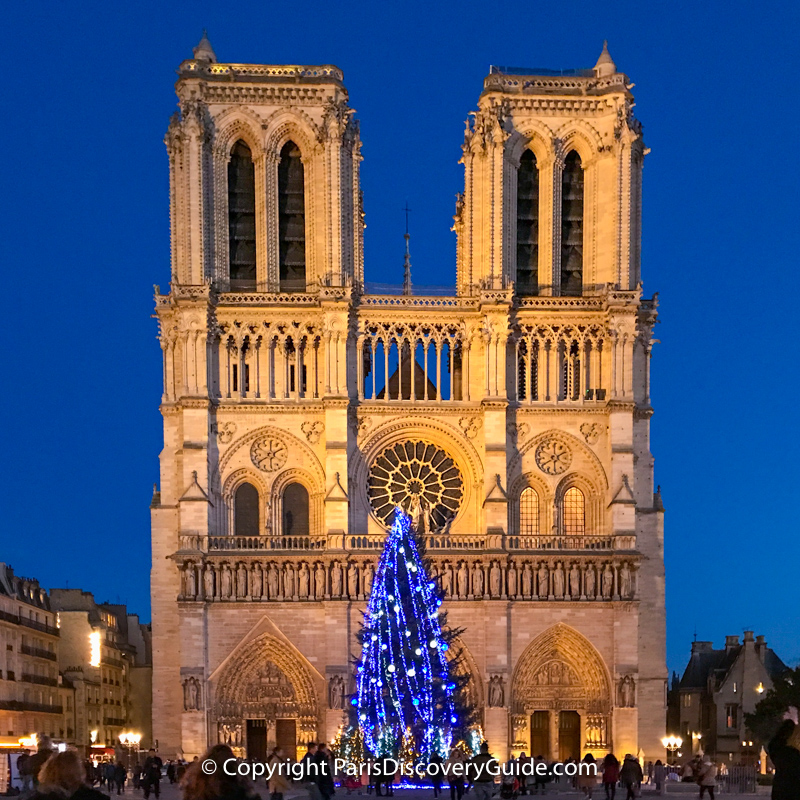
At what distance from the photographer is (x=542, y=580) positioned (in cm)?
4450

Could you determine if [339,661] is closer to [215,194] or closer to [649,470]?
[649,470]

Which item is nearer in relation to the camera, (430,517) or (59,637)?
(430,517)

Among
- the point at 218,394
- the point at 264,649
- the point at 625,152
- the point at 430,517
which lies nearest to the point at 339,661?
the point at 264,649

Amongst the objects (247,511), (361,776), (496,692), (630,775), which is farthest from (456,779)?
(247,511)

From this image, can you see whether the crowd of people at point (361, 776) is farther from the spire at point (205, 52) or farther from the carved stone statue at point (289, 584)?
the spire at point (205, 52)

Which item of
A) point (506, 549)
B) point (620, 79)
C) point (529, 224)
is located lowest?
point (506, 549)

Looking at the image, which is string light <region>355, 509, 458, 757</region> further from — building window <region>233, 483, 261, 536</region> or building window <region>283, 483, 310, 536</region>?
building window <region>233, 483, 261, 536</region>

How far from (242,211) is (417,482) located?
33.5 feet

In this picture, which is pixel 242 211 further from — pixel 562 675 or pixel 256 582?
pixel 562 675

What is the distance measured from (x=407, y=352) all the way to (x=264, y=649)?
9.97 m

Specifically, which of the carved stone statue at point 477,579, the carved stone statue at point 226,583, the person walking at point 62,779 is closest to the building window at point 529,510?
the carved stone statue at point 477,579

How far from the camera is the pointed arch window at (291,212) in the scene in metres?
47.1

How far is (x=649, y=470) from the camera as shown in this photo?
46.4 m

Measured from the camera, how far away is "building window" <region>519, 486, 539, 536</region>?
151ft
